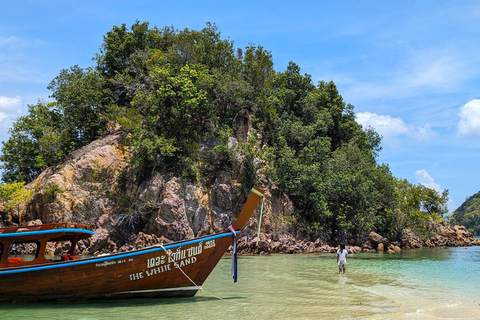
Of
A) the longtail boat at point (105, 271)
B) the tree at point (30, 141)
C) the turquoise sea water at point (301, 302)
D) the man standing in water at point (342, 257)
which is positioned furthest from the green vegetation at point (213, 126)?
the longtail boat at point (105, 271)

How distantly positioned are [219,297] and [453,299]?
709 centimetres

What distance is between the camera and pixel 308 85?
4069 centimetres

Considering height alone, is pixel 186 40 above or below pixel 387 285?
above

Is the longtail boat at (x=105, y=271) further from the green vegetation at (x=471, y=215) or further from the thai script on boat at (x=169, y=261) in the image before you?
the green vegetation at (x=471, y=215)

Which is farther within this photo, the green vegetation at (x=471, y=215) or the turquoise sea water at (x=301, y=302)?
the green vegetation at (x=471, y=215)

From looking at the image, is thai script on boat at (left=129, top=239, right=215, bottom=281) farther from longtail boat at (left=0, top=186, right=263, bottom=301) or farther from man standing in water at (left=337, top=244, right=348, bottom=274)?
man standing in water at (left=337, top=244, right=348, bottom=274)

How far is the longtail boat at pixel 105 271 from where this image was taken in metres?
10.7

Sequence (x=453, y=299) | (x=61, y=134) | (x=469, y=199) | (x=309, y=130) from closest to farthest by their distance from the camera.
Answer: (x=453, y=299)
(x=61, y=134)
(x=309, y=130)
(x=469, y=199)

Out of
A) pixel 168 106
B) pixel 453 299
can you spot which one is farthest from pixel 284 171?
pixel 453 299

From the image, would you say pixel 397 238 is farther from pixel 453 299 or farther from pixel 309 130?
pixel 453 299

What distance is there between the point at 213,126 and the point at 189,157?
4341 millimetres

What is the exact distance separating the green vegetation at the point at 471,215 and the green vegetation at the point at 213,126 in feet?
250

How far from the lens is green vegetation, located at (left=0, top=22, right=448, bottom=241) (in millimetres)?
31328

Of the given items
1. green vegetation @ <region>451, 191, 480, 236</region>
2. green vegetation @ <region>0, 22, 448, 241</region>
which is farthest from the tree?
green vegetation @ <region>451, 191, 480, 236</region>
